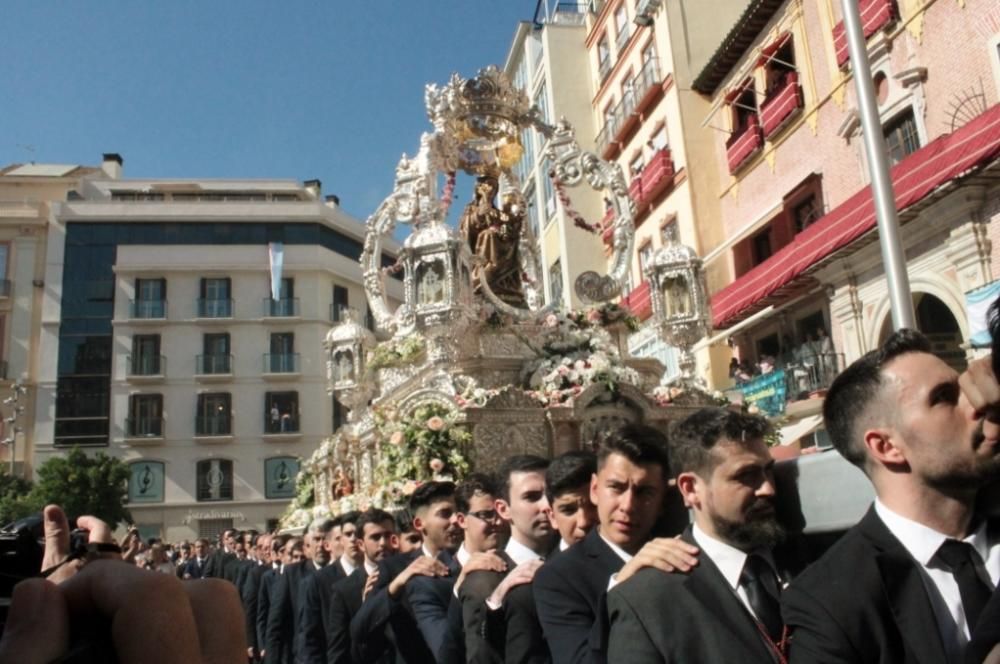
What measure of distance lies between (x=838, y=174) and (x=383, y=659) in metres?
15.7

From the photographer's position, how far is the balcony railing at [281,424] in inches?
1412

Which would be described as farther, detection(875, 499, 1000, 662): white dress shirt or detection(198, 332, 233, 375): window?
detection(198, 332, 233, 375): window

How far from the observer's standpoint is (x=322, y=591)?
21.8 ft

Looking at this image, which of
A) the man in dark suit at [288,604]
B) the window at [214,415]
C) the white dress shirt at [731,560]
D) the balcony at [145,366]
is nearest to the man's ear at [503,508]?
the white dress shirt at [731,560]

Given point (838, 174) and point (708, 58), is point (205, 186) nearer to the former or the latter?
point (708, 58)

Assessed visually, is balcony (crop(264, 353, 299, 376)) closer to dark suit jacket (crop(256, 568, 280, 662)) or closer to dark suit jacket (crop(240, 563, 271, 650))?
dark suit jacket (crop(240, 563, 271, 650))

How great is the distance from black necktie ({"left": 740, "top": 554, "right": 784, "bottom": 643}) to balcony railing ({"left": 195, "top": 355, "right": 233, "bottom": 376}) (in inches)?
1409

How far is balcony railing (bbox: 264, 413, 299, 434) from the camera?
3588 cm

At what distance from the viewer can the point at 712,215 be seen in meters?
23.2

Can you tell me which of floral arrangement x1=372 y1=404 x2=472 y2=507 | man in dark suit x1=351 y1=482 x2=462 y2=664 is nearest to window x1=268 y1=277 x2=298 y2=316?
floral arrangement x1=372 y1=404 x2=472 y2=507

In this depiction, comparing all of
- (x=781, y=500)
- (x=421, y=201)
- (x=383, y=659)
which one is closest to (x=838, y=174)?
(x=421, y=201)

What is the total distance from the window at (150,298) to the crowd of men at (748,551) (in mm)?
35484

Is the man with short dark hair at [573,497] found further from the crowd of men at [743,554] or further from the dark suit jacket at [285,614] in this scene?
the dark suit jacket at [285,614]

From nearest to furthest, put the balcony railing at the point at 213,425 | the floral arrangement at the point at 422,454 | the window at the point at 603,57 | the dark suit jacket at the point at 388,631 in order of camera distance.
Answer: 1. the dark suit jacket at the point at 388,631
2. the floral arrangement at the point at 422,454
3. the window at the point at 603,57
4. the balcony railing at the point at 213,425
